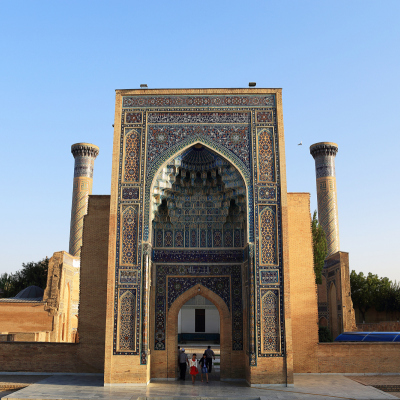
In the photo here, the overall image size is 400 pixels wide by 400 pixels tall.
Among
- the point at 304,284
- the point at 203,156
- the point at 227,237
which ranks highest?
the point at 203,156

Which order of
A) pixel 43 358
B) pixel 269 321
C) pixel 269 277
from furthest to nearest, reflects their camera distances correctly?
1. pixel 43 358
2. pixel 269 277
3. pixel 269 321

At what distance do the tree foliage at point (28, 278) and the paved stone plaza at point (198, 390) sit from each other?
1525cm

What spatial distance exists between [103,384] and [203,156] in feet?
15.4

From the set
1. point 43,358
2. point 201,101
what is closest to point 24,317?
point 43,358

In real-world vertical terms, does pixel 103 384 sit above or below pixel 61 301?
below

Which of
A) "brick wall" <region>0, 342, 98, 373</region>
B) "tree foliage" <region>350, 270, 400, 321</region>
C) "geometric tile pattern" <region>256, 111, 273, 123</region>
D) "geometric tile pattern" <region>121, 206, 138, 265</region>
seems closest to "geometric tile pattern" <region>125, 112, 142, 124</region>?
"geometric tile pattern" <region>121, 206, 138, 265</region>

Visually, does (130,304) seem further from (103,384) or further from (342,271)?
(342,271)

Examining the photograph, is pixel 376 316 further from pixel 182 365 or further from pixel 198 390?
pixel 198 390

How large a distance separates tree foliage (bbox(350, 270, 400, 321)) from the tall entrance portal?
49.3 ft

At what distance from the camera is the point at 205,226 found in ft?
31.7

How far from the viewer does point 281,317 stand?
8.14m

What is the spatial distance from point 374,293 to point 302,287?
14.6 meters

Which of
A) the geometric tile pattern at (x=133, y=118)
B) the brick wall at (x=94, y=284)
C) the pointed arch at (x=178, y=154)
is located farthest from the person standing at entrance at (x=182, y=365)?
the geometric tile pattern at (x=133, y=118)

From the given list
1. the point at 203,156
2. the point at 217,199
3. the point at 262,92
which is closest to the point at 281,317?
the point at 217,199
